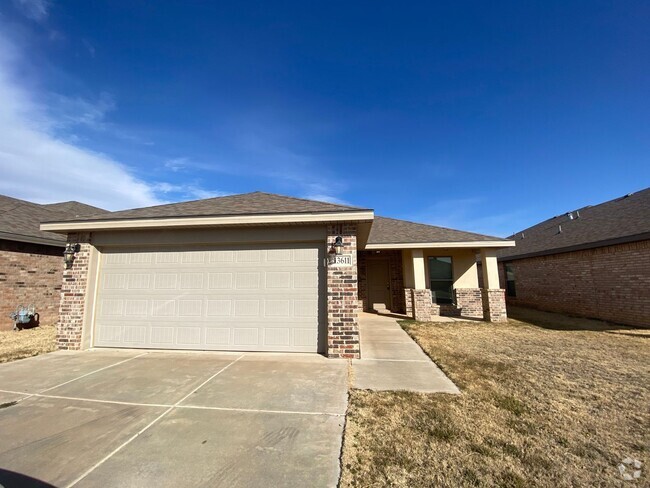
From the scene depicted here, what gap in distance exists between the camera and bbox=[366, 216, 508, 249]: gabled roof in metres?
11.2

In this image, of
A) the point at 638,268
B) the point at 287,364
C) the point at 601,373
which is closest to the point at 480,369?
the point at 601,373

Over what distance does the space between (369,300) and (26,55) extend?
13761 millimetres

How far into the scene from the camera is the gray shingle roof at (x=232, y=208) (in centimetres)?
628

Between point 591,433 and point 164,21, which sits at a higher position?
point 164,21

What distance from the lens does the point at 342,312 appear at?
5840 millimetres

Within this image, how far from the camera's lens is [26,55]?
7031 mm

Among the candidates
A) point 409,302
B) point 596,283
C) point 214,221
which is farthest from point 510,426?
point 596,283

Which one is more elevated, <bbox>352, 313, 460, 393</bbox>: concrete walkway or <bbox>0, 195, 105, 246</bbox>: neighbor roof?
<bbox>0, 195, 105, 246</bbox>: neighbor roof

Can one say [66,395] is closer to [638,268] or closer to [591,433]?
[591,433]

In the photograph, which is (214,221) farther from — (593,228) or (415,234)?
(593,228)

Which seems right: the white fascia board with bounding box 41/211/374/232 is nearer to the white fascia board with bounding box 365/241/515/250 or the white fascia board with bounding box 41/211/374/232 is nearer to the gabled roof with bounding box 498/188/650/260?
the white fascia board with bounding box 365/241/515/250

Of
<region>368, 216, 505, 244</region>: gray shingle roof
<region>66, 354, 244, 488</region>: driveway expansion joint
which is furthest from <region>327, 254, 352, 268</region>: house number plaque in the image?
<region>368, 216, 505, 244</region>: gray shingle roof

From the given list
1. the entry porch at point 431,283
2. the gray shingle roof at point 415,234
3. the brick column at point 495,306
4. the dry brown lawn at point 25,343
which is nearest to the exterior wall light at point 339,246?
the gray shingle roof at point 415,234

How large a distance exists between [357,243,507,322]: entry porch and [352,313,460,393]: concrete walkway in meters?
3.83
